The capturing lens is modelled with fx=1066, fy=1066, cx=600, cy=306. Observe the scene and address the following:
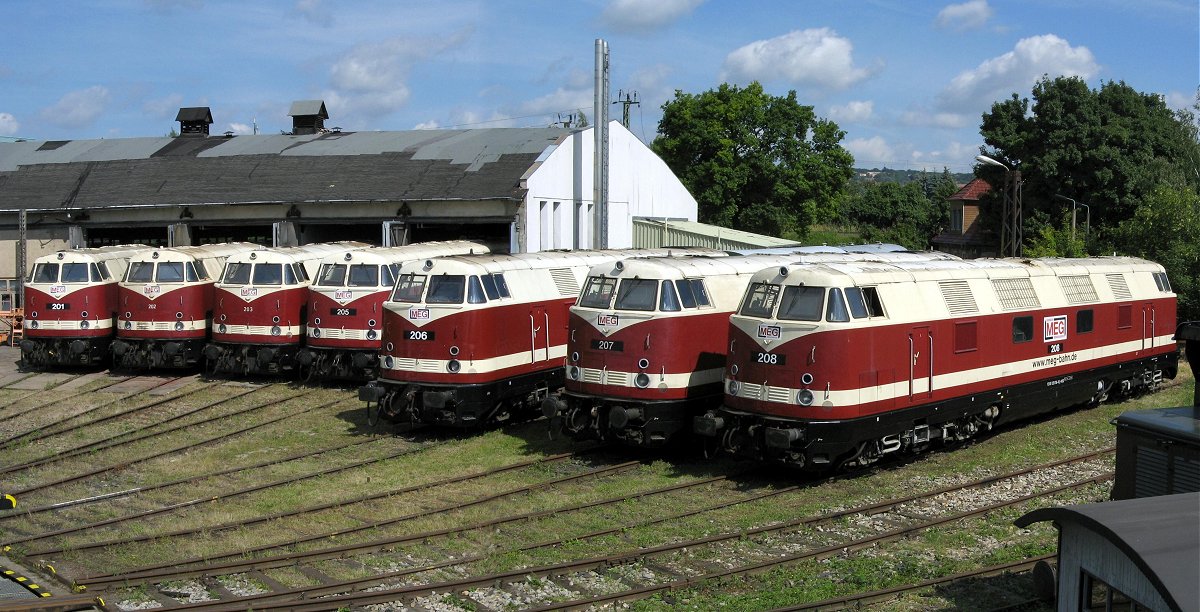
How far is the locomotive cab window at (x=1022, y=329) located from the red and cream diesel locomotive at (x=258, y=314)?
14.1 m

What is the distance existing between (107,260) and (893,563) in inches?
858

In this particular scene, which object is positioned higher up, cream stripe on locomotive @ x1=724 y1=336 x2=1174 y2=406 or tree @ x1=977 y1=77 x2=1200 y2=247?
tree @ x1=977 y1=77 x2=1200 y2=247

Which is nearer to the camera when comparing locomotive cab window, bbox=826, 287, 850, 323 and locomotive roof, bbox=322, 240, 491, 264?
locomotive cab window, bbox=826, 287, 850, 323

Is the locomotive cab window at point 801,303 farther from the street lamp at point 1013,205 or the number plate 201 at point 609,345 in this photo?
the street lamp at point 1013,205

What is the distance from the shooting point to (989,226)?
4784cm

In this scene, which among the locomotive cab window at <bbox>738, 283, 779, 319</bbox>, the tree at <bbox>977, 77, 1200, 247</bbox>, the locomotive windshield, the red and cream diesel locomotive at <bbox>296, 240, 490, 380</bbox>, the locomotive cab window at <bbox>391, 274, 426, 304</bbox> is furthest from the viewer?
the tree at <bbox>977, 77, 1200, 247</bbox>

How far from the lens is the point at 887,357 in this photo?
14781 mm

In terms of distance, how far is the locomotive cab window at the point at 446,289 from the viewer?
17.8 meters

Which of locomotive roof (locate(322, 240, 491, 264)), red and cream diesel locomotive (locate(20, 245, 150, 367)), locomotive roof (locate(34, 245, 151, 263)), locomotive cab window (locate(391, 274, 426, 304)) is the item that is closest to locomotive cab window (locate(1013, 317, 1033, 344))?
locomotive cab window (locate(391, 274, 426, 304))

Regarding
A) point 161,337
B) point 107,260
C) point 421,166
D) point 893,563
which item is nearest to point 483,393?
point 893,563

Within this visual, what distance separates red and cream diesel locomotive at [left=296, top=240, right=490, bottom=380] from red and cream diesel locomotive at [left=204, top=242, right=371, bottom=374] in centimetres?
102

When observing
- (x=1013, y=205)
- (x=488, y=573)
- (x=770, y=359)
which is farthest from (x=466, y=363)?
(x=1013, y=205)

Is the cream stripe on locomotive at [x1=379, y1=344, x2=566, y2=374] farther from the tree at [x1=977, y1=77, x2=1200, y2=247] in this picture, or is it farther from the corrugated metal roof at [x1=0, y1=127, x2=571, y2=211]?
the tree at [x1=977, y1=77, x2=1200, y2=247]

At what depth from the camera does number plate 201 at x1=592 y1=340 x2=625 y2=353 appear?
15859 millimetres
